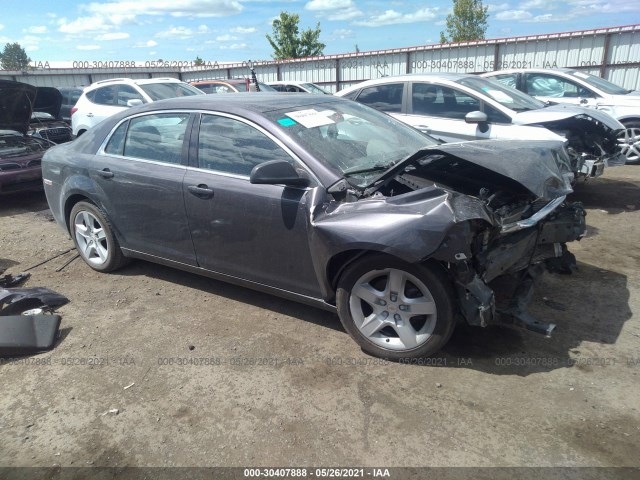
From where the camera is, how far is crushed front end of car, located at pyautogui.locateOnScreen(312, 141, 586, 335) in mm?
2773

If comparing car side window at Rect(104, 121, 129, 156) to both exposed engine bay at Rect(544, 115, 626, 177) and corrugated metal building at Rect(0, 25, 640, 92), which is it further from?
corrugated metal building at Rect(0, 25, 640, 92)

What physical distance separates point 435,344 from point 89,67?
2615 centimetres

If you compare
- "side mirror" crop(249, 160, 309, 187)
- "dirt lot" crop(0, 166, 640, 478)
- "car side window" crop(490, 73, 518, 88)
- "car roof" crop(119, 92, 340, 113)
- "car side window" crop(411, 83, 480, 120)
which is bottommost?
"dirt lot" crop(0, 166, 640, 478)

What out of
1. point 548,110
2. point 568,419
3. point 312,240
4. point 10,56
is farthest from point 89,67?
point 10,56

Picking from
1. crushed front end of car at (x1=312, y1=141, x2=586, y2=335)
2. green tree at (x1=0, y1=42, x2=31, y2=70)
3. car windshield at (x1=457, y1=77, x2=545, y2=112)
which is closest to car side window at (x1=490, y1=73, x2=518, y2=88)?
car windshield at (x1=457, y1=77, x2=545, y2=112)

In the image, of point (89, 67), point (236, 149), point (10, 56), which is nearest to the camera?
point (236, 149)

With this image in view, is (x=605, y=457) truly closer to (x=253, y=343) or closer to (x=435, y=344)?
(x=435, y=344)

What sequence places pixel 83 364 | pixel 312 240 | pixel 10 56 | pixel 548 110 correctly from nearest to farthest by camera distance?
pixel 312 240 → pixel 83 364 → pixel 548 110 → pixel 10 56

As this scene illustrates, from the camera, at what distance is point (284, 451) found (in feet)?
8.22

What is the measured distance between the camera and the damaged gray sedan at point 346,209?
292 cm

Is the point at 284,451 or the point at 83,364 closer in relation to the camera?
the point at 284,451

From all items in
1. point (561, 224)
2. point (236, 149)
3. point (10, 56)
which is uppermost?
point (10, 56)

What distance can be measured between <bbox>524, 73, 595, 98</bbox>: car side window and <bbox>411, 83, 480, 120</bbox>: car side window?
3749 mm

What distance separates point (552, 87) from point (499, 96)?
3.37 m
